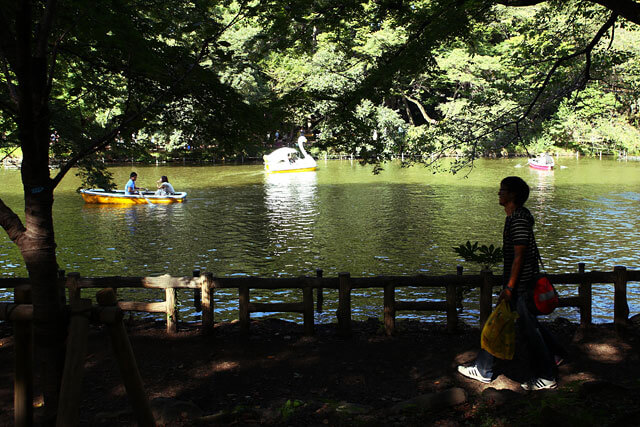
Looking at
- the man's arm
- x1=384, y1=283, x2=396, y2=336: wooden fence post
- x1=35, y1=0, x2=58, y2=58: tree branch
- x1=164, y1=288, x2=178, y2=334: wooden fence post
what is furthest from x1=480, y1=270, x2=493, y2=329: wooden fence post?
x1=35, y1=0, x2=58, y2=58: tree branch

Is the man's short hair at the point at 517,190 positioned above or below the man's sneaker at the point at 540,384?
above

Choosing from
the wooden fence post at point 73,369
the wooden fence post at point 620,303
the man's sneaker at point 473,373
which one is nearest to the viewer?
the wooden fence post at point 73,369

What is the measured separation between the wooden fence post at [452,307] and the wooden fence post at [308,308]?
6.04 ft

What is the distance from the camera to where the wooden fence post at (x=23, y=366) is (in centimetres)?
376

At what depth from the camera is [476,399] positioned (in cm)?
482

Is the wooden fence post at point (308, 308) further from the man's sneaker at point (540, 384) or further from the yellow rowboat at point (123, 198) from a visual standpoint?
the yellow rowboat at point (123, 198)

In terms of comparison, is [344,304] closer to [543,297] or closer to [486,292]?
[486,292]

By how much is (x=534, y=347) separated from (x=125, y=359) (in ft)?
12.2

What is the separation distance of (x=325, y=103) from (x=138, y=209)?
17281 mm

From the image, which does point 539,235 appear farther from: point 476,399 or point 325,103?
point 476,399

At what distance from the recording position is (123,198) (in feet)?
78.9

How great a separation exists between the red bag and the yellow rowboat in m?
21.1

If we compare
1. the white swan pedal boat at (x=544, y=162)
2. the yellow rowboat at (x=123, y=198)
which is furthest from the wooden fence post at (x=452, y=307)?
the white swan pedal boat at (x=544, y=162)

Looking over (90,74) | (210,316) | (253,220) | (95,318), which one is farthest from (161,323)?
(253,220)
